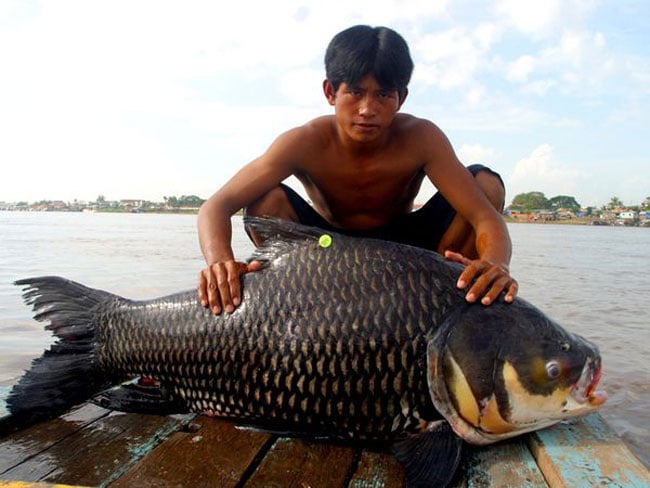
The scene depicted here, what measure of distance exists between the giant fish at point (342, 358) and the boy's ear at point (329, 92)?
1255 millimetres

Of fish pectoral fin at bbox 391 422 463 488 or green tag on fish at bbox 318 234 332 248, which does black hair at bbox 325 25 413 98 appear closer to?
green tag on fish at bbox 318 234 332 248

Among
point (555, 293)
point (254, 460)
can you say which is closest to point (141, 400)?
point (254, 460)

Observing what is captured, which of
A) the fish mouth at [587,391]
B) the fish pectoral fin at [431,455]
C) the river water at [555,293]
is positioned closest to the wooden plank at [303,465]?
the fish pectoral fin at [431,455]

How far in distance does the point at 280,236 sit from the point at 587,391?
4.40 ft

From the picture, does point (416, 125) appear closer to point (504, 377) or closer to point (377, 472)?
point (504, 377)

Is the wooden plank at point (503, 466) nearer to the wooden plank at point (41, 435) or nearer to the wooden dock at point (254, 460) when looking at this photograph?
the wooden dock at point (254, 460)

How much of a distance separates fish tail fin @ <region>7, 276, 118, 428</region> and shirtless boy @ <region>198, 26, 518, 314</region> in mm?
653

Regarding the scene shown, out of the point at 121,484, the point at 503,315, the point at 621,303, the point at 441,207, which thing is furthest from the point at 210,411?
the point at 621,303

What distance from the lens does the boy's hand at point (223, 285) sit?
7.98 ft

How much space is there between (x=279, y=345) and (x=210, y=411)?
0.46m

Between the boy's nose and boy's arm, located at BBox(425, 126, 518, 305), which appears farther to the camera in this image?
the boy's nose

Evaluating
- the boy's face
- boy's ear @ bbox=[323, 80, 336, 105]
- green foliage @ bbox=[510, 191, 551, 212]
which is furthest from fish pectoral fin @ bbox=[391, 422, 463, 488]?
green foliage @ bbox=[510, 191, 551, 212]

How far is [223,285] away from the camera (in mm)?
2480

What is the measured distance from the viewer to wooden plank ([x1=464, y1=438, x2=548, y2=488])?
1951 mm
